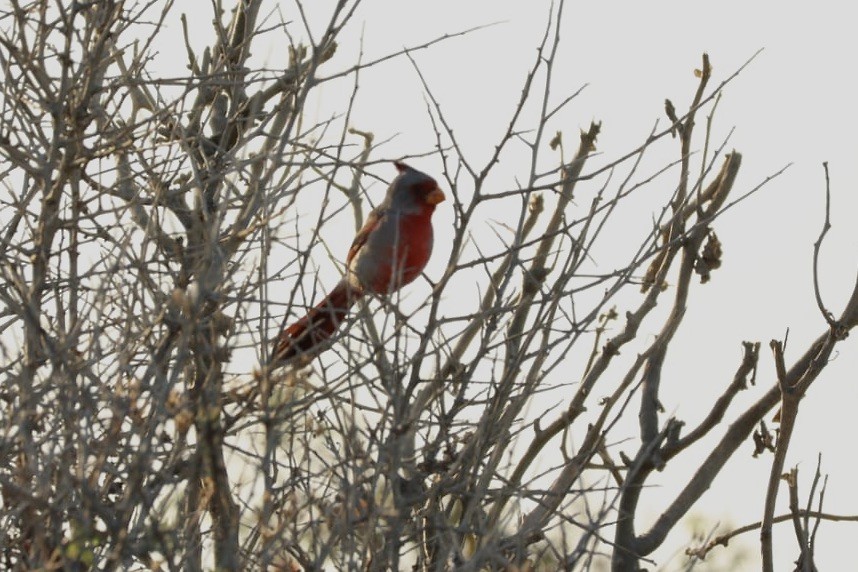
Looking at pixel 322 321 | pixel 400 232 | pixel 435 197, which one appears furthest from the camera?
pixel 435 197

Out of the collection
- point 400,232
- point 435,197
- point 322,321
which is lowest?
point 322,321

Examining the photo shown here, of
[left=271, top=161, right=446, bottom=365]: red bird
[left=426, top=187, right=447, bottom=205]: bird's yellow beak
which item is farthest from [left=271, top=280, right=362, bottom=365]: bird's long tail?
[left=426, top=187, right=447, bottom=205]: bird's yellow beak

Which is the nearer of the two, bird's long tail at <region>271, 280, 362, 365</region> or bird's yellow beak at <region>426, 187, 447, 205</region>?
bird's long tail at <region>271, 280, 362, 365</region>

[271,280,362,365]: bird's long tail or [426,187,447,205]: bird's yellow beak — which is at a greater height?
[426,187,447,205]: bird's yellow beak

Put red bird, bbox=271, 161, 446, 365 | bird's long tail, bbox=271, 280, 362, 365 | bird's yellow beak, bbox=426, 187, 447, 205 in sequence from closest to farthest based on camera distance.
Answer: bird's long tail, bbox=271, 280, 362, 365 < red bird, bbox=271, 161, 446, 365 < bird's yellow beak, bbox=426, 187, 447, 205

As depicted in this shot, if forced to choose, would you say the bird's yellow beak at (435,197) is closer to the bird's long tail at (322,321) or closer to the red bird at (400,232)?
the red bird at (400,232)

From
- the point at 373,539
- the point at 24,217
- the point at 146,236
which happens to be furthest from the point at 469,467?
the point at 24,217

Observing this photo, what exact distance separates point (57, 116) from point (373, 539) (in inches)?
65.2

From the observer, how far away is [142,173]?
5285 millimetres

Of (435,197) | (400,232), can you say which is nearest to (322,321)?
(400,232)

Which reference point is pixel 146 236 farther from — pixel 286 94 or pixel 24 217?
pixel 286 94

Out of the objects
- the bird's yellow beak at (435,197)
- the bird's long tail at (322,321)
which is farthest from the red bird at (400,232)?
the bird's long tail at (322,321)

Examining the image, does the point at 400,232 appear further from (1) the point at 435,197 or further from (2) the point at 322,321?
(2) the point at 322,321

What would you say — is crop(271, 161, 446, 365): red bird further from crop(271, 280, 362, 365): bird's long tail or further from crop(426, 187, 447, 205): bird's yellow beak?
crop(271, 280, 362, 365): bird's long tail
